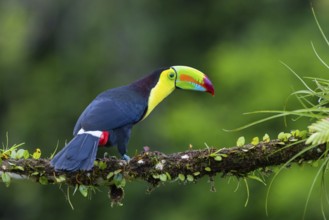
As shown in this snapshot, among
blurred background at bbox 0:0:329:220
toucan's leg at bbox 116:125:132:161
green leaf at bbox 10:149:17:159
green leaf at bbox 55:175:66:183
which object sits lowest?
blurred background at bbox 0:0:329:220

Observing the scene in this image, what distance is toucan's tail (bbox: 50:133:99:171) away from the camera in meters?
4.47

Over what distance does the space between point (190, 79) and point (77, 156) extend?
1.51m

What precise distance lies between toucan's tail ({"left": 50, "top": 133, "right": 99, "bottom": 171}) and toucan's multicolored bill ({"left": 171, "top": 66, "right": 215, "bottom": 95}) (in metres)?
1.03

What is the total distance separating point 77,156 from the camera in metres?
4.57

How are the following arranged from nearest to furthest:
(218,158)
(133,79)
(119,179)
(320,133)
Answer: (320,133) < (218,158) < (119,179) < (133,79)

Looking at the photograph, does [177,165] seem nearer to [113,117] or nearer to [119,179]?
[119,179]

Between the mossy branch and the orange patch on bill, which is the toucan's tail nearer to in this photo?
the mossy branch

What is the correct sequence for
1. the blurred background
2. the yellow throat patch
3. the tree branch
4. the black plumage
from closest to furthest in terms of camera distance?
the tree branch → the black plumage → the yellow throat patch → the blurred background

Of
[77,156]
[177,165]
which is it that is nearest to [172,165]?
[177,165]

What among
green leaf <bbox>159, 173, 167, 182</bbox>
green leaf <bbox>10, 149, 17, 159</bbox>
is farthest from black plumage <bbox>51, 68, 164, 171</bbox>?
green leaf <bbox>159, 173, 167, 182</bbox>

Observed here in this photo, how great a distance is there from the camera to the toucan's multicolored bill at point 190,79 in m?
5.93

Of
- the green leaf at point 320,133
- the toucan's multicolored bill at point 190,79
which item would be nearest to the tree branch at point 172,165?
the green leaf at point 320,133

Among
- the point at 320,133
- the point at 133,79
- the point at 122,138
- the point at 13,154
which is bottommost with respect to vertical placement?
the point at 133,79

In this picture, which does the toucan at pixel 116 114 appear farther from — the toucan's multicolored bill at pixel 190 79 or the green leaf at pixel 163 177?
the green leaf at pixel 163 177
